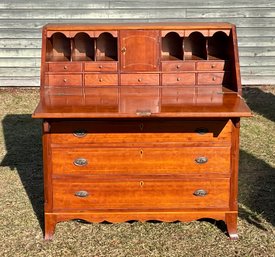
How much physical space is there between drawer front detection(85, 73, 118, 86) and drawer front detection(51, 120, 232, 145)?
1.95 feet

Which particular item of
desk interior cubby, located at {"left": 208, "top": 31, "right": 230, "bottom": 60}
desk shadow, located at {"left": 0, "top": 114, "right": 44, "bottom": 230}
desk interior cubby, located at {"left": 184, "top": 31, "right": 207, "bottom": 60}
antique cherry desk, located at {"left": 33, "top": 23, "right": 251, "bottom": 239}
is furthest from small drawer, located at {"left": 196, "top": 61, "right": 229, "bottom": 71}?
desk shadow, located at {"left": 0, "top": 114, "right": 44, "bottom": 230}

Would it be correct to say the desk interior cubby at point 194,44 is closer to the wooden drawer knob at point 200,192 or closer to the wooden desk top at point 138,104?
the wooden desk top at point 138,104

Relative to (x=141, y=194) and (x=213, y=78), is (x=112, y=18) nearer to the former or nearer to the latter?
(x=213, y=78)

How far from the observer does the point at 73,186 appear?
4.20m

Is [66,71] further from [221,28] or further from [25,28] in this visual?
[25,28]

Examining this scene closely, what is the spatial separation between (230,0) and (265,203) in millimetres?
5607

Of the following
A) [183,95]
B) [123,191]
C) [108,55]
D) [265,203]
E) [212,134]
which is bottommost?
[265,203]

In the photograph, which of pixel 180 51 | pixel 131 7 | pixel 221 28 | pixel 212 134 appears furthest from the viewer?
pixel 131 7

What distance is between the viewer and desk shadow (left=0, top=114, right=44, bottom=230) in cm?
520

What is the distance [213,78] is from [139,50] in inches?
27.7

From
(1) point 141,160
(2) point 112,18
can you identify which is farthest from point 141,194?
(2) point 112,18

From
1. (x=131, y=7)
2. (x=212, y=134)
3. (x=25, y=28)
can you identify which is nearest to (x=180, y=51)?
(x=212, y=134)

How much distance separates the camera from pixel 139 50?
14.8ft

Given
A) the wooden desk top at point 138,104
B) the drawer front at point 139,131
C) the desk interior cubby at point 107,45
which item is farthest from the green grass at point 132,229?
the desk interior cubby at point 107,45
